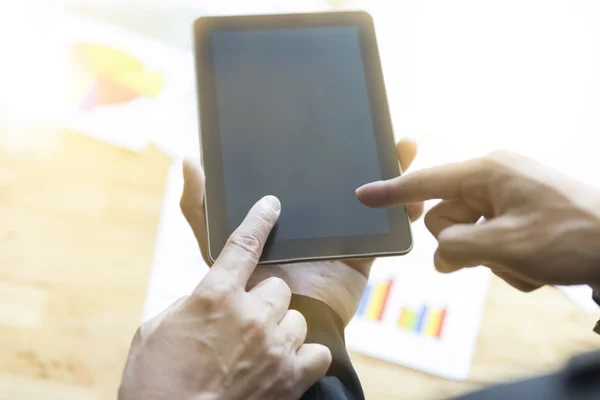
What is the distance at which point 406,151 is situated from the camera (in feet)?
2.02

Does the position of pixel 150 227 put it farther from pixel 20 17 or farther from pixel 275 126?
pixel 20 17

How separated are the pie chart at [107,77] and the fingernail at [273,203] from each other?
0.35 metres

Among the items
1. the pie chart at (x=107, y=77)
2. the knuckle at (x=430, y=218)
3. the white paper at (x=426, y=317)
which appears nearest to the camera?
the knuckle at (x=430, y=218)

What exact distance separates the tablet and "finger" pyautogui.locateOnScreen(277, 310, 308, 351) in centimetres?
5

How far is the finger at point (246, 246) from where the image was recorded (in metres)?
0.47

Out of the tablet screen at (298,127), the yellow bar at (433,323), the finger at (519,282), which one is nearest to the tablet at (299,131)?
→ the tablet screen at (298,127)

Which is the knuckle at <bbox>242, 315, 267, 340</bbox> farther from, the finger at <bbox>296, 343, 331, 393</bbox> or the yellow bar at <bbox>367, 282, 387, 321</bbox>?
the yellow bar at <bbox>367, 282, 387, 321</bbox>

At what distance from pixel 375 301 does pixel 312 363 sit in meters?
0.25

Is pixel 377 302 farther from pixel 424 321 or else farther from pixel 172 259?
pixel 172 259

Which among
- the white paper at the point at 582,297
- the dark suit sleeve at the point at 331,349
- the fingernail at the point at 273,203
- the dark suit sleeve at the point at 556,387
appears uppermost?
the fingernail at the point at 273,203

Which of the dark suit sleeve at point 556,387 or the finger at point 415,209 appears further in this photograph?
the finger at point 415,209

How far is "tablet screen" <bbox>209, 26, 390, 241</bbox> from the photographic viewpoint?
21.1 inches

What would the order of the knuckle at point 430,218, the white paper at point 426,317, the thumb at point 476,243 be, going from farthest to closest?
the white paper at point 426,317
the knuckle at point 430,218
the thumb at point 476,243

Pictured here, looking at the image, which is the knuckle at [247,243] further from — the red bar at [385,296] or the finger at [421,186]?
the red bar at [385,296]
